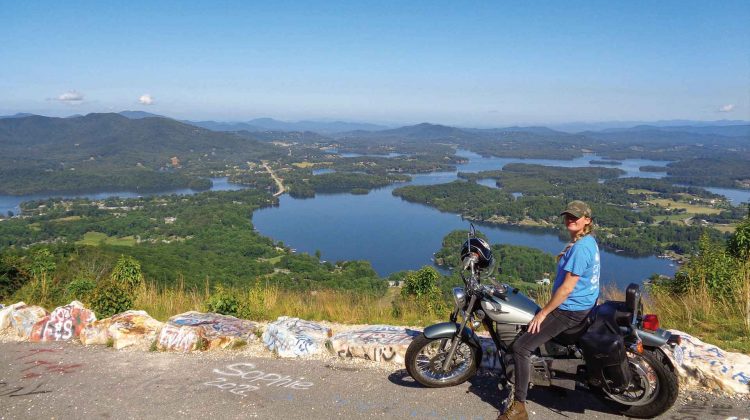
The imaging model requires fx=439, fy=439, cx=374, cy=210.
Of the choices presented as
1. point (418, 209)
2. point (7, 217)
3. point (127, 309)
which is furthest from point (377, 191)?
point (127, 309)

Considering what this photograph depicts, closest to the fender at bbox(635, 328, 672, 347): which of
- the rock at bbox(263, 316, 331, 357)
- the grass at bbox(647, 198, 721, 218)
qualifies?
the rock at bbox(263, 316, 331, 357)

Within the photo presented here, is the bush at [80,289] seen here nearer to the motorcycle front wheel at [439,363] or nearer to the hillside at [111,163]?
the motorcycle front wheel at [439,363]

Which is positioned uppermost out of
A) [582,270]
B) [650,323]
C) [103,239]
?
[582,270]

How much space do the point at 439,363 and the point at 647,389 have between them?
166cm

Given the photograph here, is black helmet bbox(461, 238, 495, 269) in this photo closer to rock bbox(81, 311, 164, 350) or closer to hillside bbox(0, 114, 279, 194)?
rock bbox(81, 311, 164, 350)

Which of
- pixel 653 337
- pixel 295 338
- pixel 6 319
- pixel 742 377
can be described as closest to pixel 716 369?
pixel 742 377

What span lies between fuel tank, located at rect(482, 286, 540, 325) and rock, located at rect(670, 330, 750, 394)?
1550 mm

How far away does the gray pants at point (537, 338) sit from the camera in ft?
11.4

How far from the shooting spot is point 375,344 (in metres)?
4.71

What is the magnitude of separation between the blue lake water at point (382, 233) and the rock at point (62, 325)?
4008cm

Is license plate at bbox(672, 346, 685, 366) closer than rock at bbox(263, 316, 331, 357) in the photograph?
Yes

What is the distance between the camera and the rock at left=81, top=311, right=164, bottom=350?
5352 mm

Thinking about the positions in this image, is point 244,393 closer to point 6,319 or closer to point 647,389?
point 647,389

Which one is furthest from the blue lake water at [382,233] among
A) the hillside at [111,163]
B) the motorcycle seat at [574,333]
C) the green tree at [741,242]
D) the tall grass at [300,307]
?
the hillside at [111,163]
